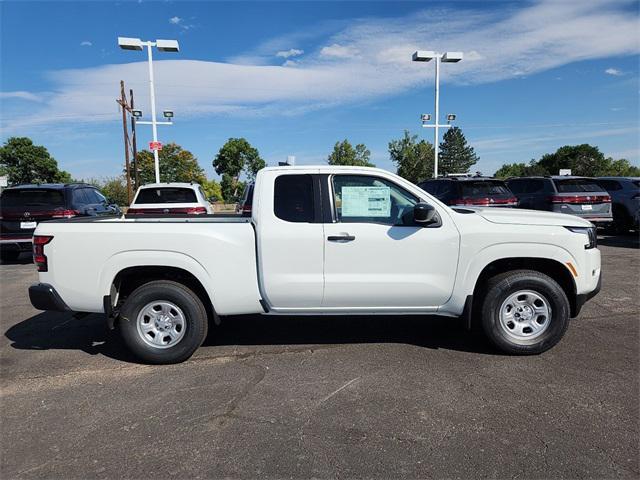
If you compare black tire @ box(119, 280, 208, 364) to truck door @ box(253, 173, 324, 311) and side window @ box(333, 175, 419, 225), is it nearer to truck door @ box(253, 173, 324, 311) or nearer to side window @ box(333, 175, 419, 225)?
truck door @ box(253, 173, 324, 311)

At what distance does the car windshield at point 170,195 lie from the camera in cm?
1130

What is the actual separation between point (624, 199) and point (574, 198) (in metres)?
2.46

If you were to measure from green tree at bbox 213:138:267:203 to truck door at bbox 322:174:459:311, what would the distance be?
69.8 meters

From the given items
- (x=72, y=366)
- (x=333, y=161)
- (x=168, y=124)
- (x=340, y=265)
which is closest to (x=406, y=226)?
(x=340, y=265)

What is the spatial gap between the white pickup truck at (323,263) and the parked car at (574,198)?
8.81 meters

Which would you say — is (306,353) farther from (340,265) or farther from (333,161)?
(333,161)

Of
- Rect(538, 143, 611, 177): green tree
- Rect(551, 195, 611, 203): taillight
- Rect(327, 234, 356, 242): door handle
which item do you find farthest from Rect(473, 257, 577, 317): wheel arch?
Rect(538, 143, 611, 177): green tree

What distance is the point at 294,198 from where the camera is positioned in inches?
174

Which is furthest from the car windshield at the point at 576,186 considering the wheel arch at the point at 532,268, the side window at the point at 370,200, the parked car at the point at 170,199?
the side window at the point at 370,200

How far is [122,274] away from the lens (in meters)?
4.35

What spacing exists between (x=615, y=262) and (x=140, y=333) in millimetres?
9284

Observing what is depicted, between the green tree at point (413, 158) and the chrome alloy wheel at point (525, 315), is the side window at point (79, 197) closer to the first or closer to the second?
the chrome alloy wheel at point (525, 315)

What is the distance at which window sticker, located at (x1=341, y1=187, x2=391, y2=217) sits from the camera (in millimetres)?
4398

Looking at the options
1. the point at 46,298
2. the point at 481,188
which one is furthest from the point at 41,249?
the point at 481,188
